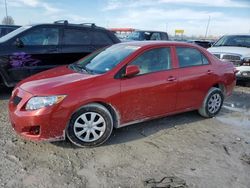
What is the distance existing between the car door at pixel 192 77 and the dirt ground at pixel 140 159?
0.48m

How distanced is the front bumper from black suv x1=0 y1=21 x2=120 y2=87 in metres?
2.75

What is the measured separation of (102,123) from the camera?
4398mm

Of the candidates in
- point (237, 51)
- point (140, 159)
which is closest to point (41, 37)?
point (140, 159)

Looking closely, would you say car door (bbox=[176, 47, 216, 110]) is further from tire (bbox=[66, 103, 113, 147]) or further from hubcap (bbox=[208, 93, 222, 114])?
tire (bbox=[66, 103, 113, 147])

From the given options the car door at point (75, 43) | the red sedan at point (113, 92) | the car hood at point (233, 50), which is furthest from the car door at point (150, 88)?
the car hood at point (233, 50)

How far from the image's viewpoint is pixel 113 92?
173 inches

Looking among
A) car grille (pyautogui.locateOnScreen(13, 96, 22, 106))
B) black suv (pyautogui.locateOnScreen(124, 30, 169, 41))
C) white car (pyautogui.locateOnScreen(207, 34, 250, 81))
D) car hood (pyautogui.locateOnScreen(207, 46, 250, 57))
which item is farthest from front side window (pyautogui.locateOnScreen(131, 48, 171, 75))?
black suv (pyautogui.locateOnScreen(124, 30, 169, 41))

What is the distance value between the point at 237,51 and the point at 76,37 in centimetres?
523

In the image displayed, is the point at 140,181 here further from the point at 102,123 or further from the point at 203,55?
the point at 203,55

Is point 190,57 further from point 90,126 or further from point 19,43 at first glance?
point 19,43

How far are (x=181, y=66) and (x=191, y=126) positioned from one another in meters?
1.12

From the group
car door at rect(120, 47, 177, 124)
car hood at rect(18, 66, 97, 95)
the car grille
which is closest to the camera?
car hood at rect(18, 66, 97, 95)

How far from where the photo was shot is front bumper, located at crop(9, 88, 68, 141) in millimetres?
3945

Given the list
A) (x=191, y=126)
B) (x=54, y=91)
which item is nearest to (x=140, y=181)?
(x=54, y=91)
